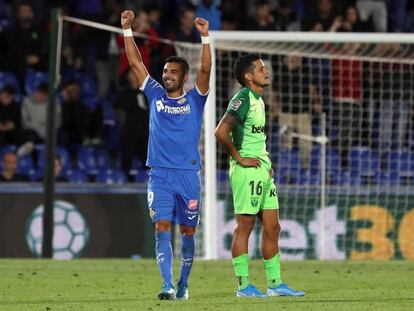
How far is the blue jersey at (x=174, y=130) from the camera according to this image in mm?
10203

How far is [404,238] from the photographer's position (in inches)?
690

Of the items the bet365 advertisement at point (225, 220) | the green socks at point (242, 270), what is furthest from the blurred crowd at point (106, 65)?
the green socks at point (242, 270)

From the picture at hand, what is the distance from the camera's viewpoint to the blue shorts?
1009 cm

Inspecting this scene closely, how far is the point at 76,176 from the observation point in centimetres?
1902

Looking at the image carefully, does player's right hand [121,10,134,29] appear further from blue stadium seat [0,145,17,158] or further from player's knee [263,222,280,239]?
blue stadium seat [0,145,17,158]

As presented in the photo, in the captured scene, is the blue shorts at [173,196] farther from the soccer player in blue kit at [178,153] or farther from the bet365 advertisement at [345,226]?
the bet365 advertisement at [345,226]

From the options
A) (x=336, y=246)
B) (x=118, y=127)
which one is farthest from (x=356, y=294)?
(x=118, y=127)

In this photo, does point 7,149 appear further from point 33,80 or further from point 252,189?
point 252,189

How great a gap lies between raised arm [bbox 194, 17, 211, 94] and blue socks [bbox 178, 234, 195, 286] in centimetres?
117

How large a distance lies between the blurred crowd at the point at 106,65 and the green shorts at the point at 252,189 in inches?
311

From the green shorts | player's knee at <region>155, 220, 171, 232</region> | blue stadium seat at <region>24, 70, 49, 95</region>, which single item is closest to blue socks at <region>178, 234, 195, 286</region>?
player's knee at <region>155, 220, 171, 232</region>

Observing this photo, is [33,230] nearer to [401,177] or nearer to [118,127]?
[118,127]

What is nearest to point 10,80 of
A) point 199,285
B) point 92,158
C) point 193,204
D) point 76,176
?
point 92,158

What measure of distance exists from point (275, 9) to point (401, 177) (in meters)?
4.20
